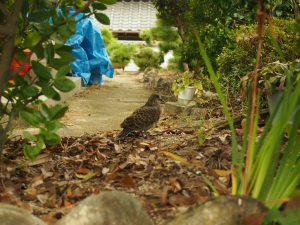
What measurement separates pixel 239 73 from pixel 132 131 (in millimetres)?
2207

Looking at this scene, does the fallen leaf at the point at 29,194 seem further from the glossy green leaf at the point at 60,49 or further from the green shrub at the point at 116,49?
the green shrub at the point at 116,49

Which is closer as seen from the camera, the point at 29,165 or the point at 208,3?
the point at 29,165

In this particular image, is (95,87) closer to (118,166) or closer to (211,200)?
(118,166)

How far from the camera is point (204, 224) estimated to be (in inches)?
60.2

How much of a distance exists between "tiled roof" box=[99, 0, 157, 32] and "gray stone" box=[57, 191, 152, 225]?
14.1 meters

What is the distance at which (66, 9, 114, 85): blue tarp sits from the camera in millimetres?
9875

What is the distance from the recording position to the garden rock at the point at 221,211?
154 cm

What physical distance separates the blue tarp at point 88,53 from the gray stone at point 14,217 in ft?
26.4

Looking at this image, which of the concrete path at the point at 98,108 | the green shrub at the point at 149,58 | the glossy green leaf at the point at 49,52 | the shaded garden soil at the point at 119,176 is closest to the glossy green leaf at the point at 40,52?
the glossy green leaf at the point at 49,52

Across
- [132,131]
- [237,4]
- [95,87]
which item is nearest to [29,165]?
[132,131]

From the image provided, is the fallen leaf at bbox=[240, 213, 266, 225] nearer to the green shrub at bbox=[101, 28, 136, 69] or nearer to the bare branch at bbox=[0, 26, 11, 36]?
the bare branch at bbox=[0, 26, 11, 36]

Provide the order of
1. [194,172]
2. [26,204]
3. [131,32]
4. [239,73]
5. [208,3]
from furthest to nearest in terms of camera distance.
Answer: [131,32], [208,3], [239,73], [194,172], [26,204]

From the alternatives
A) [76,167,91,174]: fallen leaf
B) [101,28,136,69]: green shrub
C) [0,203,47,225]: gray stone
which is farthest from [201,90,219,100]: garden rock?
[101,28,136,69]: green shrub

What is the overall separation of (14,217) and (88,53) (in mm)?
9489
